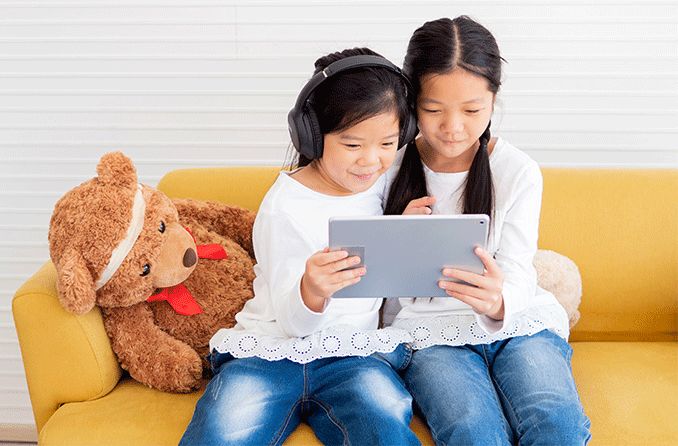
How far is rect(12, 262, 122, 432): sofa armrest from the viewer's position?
1.55 metres

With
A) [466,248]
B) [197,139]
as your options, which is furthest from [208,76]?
[466,248]

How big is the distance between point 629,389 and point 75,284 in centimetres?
106

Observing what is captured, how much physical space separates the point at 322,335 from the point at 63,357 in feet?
1.58

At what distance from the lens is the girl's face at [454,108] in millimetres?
1503

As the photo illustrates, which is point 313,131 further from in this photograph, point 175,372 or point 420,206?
point 175,372

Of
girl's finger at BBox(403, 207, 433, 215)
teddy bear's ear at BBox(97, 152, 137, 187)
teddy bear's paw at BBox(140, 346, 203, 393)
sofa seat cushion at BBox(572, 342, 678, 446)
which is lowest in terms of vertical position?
sofa seat cushion at BBox(572, 342, 678, 446)

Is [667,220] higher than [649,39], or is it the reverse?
[649,39]

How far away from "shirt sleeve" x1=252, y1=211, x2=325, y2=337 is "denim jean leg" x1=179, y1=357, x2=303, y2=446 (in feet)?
0.27

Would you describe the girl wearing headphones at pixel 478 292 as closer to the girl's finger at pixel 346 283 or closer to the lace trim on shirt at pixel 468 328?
the lace trim on shirt at pixel 468 328

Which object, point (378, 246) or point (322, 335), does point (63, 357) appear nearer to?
point (322, 335)

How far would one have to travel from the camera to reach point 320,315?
4.84 ft

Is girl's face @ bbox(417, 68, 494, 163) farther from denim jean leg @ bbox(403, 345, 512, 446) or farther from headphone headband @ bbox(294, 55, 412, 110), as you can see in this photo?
denim jean leg @ bbox(403, 345, 512, 446)

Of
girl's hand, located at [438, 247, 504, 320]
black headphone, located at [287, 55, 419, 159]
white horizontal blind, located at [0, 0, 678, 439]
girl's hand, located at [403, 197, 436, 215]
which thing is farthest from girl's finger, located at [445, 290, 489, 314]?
white horizontal blind, located at [0, 0, 678, 439]

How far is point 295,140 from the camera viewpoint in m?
1.50
